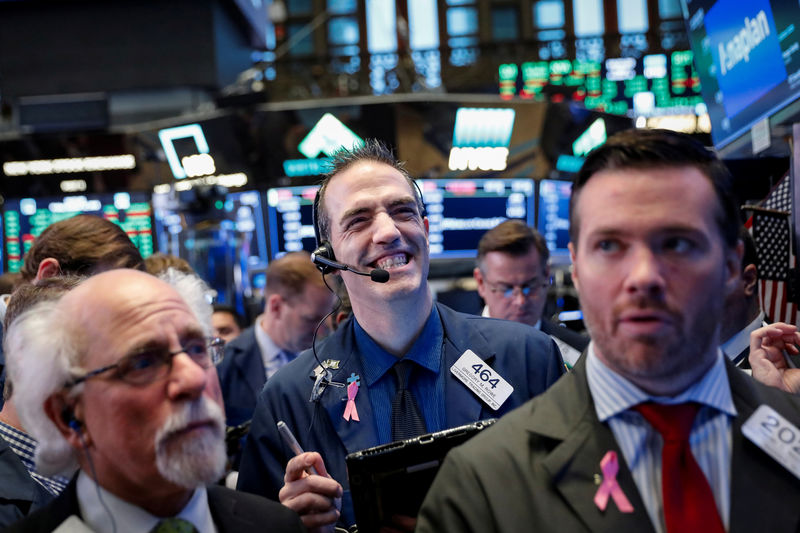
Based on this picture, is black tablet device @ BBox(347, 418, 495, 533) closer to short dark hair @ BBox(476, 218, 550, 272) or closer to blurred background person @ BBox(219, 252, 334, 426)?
short dark hair @ BBox(476, 218, 550, 272)

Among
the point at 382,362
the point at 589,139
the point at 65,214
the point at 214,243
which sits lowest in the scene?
the point at 382,362

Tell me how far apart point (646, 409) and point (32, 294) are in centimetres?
158

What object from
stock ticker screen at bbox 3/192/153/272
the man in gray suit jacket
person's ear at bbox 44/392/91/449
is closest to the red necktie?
the man in gray suit jacket

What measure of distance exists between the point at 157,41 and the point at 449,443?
10.1 metres

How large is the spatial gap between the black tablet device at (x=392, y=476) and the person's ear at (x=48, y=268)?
151cm

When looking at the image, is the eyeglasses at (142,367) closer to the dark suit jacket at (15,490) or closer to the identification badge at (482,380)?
the dark suit jacket at (15,490)

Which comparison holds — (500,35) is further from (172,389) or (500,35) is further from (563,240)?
(172,389)

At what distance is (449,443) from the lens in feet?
6.07

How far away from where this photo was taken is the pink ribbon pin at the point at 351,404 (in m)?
2.21

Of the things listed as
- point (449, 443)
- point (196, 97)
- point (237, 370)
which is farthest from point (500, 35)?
point (449, 443)

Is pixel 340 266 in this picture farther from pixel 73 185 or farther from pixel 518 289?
pixel 73 185

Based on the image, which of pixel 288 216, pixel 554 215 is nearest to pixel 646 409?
pixel 288 216

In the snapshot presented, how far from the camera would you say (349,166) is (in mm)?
2484

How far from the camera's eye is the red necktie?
1.41 m
